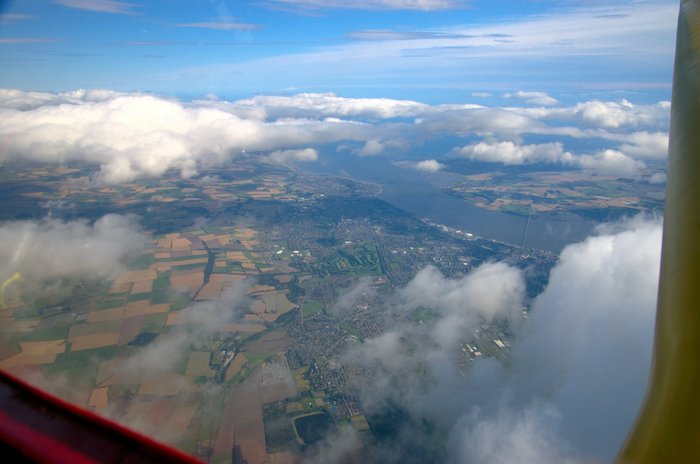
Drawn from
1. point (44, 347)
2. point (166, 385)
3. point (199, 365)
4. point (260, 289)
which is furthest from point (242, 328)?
point (44, 347)

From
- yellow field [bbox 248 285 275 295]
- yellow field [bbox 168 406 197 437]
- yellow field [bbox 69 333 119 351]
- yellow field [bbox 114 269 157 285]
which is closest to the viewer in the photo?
yellow field [bbox 168 406 197 437]

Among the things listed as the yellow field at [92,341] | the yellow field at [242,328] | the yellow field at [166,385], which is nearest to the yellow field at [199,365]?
the yellow field at [166,385]

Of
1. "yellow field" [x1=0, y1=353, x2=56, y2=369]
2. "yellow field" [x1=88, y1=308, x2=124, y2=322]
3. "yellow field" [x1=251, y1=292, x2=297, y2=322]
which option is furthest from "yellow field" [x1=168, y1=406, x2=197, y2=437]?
"yellow field" [x1=88, y1=308, x2=124, y2=322]

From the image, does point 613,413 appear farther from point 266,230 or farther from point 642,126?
point 642,126

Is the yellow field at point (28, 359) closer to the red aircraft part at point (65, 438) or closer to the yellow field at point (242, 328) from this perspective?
the yellow field at point (242, 328)

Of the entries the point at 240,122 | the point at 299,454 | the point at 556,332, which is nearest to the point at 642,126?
the point at 240,122

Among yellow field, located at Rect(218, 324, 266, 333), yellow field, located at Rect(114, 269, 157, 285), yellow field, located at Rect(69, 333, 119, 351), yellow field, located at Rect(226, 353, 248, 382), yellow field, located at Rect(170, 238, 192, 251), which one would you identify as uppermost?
yellow field, located at Rect(170, 238, 192, 251)

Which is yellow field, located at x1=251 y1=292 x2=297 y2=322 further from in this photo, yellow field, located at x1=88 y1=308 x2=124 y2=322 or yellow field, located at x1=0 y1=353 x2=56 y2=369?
yellow field, located at x1=0 y1=353 x2=56 y2=369

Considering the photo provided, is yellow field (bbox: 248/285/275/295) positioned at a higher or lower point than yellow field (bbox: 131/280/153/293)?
lower
